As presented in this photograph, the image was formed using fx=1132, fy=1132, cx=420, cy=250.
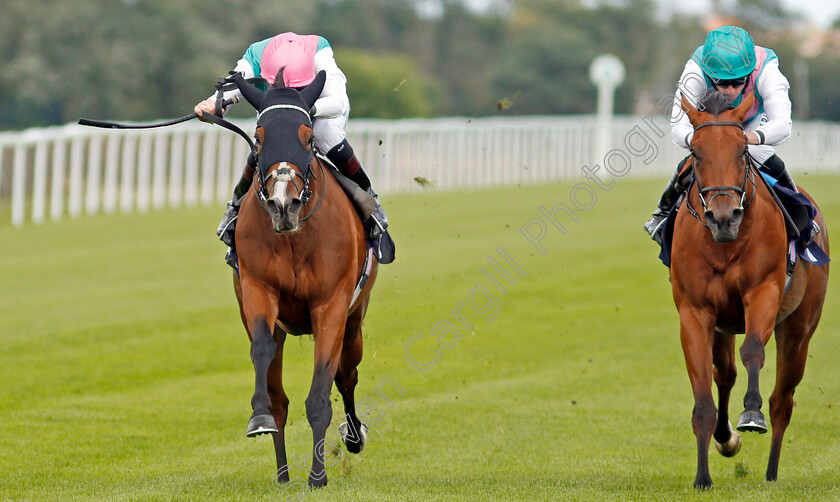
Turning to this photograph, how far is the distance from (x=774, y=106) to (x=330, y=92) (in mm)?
2316

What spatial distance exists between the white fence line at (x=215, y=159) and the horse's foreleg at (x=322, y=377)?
1055 centimetres

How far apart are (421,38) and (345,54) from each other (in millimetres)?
13415

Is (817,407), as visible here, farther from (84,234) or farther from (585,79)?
(585,79)

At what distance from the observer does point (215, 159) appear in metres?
22.6

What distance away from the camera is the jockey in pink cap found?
5883mm

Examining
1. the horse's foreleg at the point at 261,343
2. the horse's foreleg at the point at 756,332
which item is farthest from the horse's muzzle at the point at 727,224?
the horse's foreleg at the point at 261,343

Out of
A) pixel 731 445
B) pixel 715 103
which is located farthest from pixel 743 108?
pixel 731 445

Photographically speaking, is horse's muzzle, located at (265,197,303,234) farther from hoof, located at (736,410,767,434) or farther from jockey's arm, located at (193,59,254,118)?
hoof, located at (736,410,767,434)

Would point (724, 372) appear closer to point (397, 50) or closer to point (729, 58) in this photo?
point (729, 58)

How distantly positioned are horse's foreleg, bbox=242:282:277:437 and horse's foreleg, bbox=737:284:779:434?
2257 millimetres

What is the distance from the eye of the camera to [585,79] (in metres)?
44.3

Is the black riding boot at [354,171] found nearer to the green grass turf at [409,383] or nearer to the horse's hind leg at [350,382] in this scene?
the horse's hind leg at [350,382]

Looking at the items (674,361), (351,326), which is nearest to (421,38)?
(674,361)

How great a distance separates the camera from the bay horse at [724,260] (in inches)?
213
